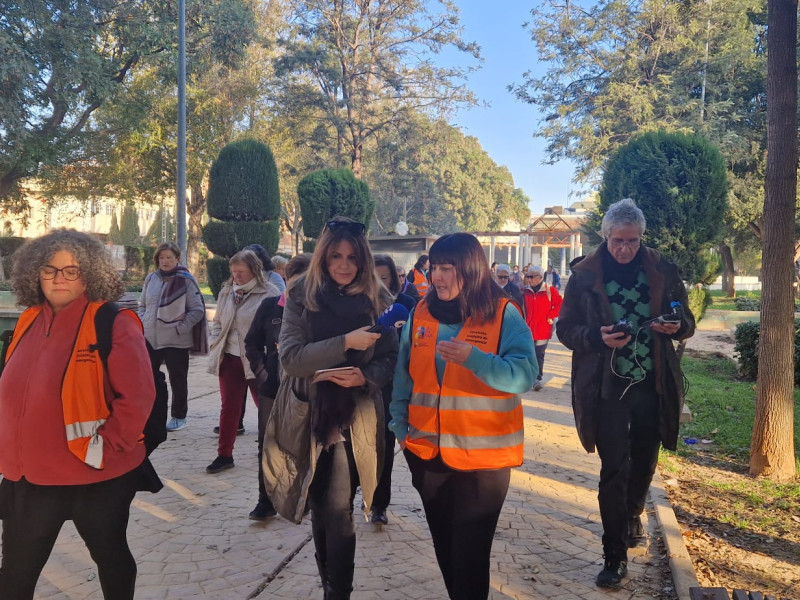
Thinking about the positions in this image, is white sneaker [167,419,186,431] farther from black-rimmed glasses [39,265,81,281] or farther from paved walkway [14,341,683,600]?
black-rimmed glasses [39,265,81,281]

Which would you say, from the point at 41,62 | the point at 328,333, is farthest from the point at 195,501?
the point at 41,62

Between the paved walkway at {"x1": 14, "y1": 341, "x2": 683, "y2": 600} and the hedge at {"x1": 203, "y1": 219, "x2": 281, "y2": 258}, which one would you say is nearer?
the paved walkway at {"x1": 14, "y1": 341, "x2": 683, "y2": 600}

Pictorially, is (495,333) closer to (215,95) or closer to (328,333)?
(328,333)

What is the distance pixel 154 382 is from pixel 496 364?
1.45m

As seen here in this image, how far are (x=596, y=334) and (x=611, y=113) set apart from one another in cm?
3055

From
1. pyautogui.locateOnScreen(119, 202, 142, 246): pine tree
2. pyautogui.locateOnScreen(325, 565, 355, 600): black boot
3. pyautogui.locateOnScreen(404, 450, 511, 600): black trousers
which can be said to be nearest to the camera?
pyautogui.locateOnScreen(404, 450, 511, 600): black trousers

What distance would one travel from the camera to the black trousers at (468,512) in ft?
8.95

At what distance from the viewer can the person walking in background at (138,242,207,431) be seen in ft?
21.4

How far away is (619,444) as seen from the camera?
144 inches

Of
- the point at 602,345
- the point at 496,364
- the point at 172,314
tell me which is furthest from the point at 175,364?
the point at 496,364

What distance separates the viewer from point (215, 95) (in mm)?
32688

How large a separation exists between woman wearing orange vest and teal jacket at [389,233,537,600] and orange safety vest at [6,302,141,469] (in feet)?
4.02

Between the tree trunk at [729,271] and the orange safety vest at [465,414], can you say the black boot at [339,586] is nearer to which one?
the orange safety vest at [465,414]

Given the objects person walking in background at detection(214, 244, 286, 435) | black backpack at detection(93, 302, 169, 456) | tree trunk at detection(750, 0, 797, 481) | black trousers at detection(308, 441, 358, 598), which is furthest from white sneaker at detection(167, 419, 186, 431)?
tree trunk at detection(750, 0, 797, 481)
